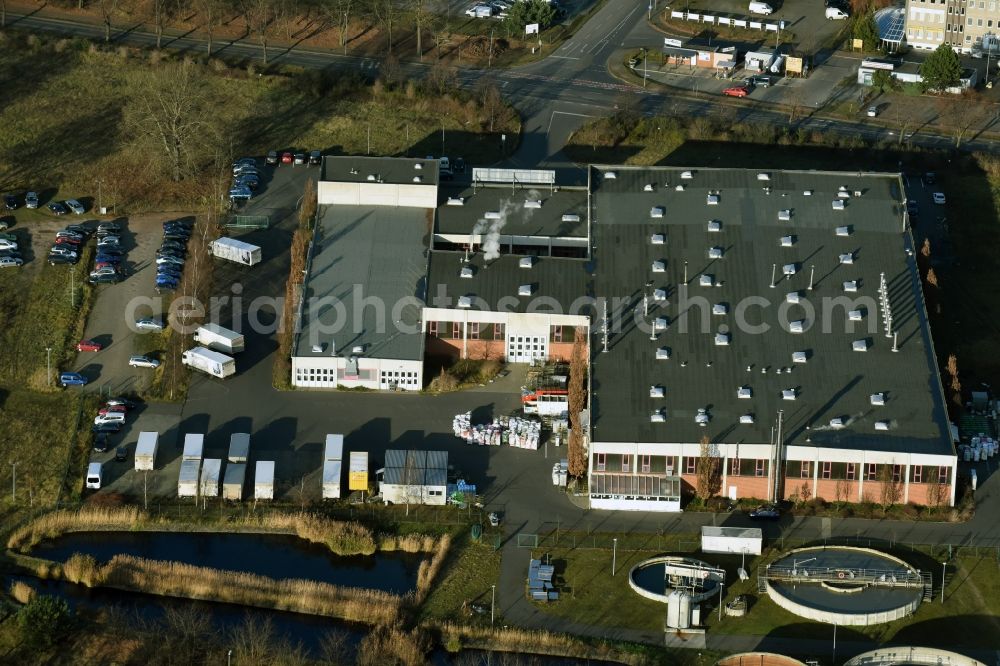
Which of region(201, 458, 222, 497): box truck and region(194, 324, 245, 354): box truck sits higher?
region(194, 324, 245, 354): box truck

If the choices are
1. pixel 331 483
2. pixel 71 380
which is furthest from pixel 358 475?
pixel 71 380

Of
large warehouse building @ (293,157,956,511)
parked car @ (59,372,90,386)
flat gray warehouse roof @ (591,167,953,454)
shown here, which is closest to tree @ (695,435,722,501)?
large warehouse building @ (293,157,956,511)

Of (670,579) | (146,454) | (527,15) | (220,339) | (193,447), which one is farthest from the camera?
(527,15)

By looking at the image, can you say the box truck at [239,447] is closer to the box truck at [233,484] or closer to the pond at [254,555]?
the box truck at [233,484]

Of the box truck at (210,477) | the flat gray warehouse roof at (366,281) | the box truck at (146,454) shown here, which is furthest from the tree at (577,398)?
the box truck at (146,454)

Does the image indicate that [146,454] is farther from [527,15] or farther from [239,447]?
[527,15]

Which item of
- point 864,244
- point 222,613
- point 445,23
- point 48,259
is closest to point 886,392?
point 864,244

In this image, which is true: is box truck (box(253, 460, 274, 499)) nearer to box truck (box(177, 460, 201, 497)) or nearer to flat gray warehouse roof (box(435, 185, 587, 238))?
box truck (box(177, 460, 201, 497))
